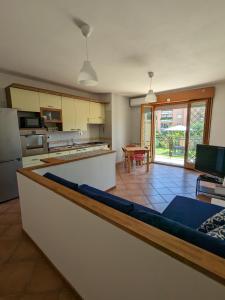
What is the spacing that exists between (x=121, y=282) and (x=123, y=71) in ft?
10.8

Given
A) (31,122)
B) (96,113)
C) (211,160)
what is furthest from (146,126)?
(31,122)

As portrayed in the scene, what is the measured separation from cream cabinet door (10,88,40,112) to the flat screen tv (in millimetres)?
3570

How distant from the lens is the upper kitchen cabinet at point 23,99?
3.23 metres

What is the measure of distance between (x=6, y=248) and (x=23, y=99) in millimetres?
2735

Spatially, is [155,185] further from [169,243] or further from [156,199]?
[169,243]

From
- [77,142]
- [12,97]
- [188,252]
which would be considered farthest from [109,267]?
[77,142]

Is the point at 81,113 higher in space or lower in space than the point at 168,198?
higher

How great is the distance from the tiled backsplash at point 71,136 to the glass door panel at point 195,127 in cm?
303

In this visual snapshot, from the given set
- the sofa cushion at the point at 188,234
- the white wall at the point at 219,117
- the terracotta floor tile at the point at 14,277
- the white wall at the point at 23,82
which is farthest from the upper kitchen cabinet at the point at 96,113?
the sofa cushion at the point at 188,234

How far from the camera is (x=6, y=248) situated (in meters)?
1.94

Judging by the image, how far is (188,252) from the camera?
2.30 feet

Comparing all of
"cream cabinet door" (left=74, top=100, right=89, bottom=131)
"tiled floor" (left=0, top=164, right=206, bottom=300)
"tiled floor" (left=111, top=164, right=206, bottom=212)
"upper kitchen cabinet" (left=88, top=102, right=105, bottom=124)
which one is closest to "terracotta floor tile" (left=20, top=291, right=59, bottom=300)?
"tiled floor" (left=0, top=164, right=206, bottom=300)

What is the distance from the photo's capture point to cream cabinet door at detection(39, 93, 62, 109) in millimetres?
3727

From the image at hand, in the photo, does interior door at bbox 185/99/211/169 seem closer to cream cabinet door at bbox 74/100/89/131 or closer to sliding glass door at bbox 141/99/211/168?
sliding glass door at bbox 141/99/211/168
